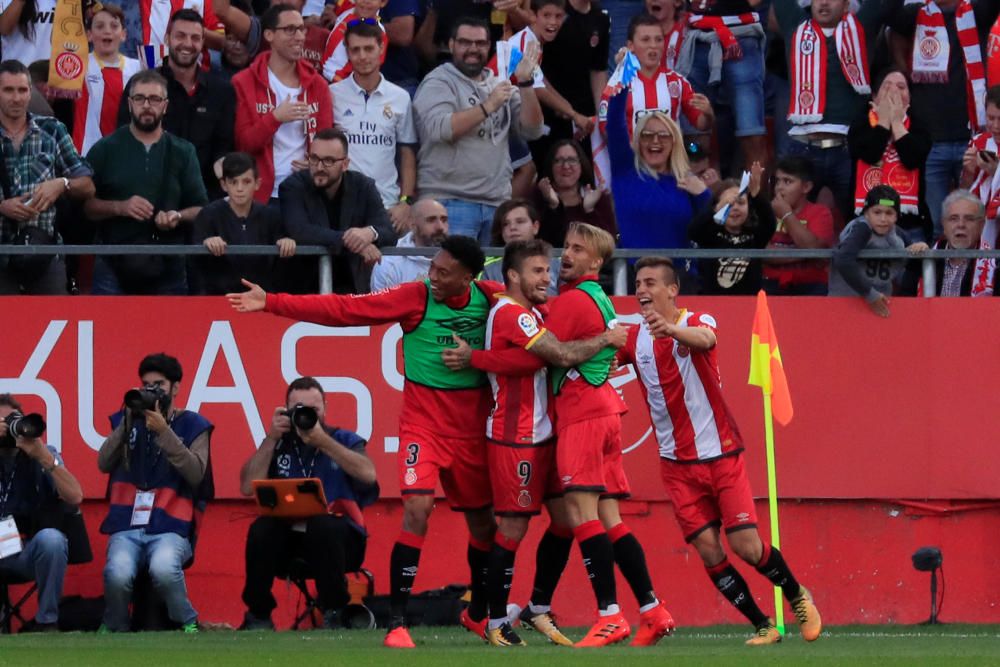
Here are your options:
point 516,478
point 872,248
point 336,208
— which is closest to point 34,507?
point 336,208

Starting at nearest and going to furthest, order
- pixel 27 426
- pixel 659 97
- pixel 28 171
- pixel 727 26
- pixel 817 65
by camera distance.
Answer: pixel 27 426 → pixel 28 171 → pixel 659 97 → pixel 817 65 → pixel 727 26

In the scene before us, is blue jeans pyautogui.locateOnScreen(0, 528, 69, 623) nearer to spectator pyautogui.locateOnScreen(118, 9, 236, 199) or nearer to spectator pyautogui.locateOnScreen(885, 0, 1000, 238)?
spectator pyautogui.locateOnScreen(118, 9, 236, 199)

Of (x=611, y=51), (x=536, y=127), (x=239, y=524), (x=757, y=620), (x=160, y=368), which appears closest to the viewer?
(x=757, y=620)

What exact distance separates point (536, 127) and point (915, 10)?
329 centimetres

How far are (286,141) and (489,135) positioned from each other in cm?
156

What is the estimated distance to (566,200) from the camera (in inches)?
581

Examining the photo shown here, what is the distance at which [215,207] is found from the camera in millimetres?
13531

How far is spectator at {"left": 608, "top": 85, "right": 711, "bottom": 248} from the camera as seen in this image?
1433 centimetres

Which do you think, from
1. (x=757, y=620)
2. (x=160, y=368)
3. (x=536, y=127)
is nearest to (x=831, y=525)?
(x=757, y=620)

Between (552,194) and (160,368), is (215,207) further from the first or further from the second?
(552,194)

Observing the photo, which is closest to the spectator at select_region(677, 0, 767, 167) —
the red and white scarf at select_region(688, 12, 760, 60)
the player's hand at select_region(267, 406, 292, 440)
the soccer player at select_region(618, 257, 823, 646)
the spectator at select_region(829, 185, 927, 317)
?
the red and white scarf at select_region(688, 12, 760, 60)

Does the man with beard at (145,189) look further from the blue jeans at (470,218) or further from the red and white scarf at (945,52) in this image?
the red and white scarf at (945,52)

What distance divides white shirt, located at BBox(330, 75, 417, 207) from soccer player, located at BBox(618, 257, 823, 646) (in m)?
3.57

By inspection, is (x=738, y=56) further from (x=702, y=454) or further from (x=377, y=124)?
(x=702, y=454)
